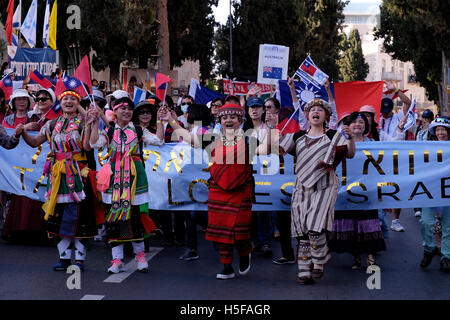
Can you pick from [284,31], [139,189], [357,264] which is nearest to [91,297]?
[139,189]

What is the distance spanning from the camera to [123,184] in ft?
23.5

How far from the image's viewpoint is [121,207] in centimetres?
718

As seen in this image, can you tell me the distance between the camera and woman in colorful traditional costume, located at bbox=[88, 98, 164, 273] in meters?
7.18

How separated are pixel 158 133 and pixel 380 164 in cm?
243

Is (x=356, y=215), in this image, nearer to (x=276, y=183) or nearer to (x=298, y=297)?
(x=276, y=183)

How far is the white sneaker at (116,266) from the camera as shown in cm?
727

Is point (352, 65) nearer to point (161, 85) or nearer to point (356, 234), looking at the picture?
point (161, 85)

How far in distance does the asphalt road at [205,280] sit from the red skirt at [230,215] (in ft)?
1.47

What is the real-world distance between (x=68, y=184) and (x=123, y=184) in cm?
61

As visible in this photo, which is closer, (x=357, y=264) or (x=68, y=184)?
(x=68, y=184)

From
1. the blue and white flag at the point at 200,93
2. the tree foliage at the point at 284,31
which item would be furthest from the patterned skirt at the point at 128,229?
the tree foliage at the point at 284,31

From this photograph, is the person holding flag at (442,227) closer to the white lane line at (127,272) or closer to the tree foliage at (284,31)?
the white lane line at (127,272)

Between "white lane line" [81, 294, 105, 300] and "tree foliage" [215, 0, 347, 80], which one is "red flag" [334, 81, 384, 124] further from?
"tree foliage" [215, 0, 347, 80]
